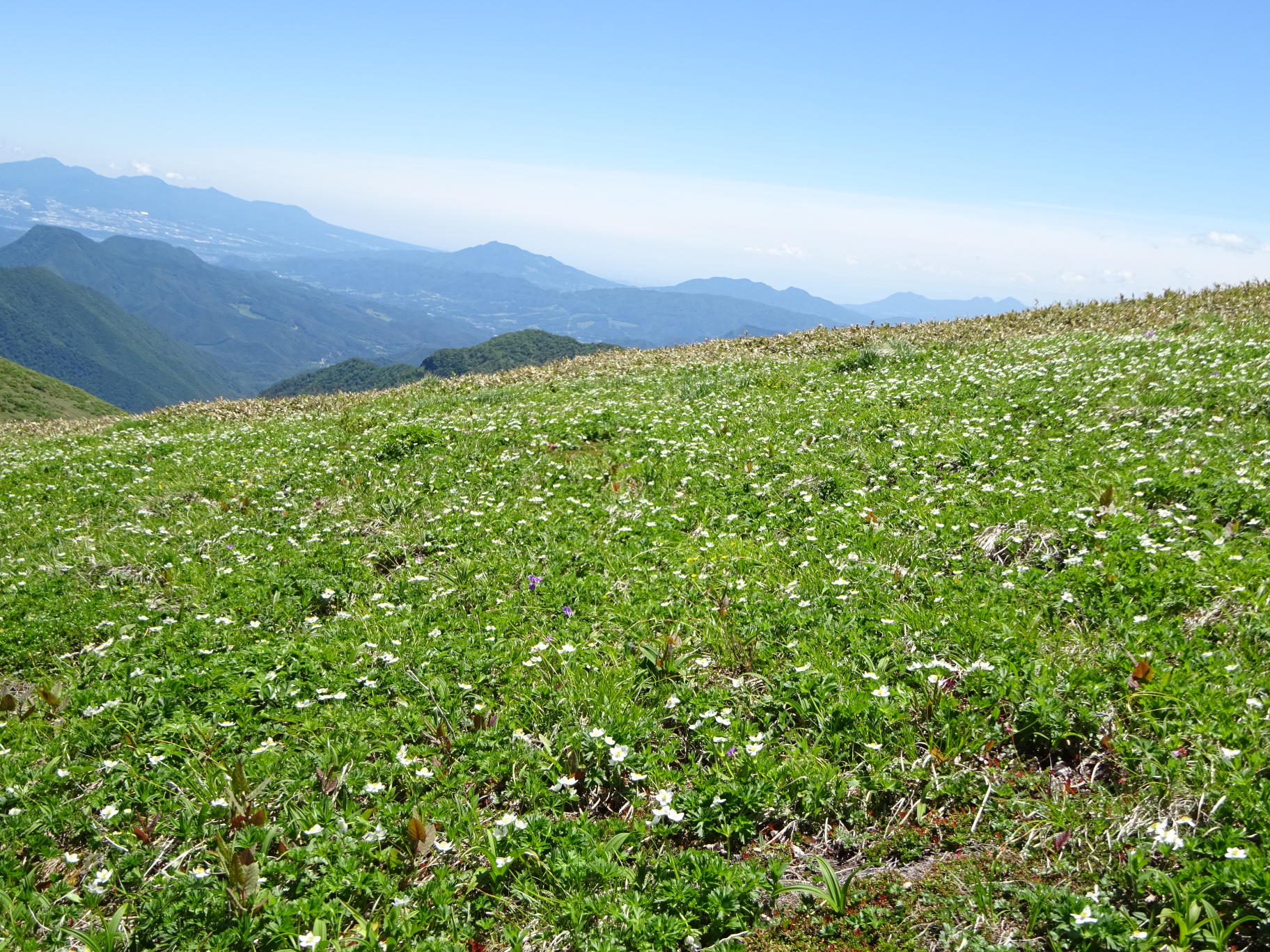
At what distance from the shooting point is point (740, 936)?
375 centimetres

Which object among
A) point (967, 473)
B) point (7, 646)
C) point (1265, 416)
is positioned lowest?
point (7, 646)

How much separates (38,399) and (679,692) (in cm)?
10883

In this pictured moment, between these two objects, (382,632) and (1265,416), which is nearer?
(382,632)

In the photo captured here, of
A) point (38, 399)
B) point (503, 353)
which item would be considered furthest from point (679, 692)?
point (503, 353)

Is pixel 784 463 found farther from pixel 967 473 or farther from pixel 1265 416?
pixel 1265 416

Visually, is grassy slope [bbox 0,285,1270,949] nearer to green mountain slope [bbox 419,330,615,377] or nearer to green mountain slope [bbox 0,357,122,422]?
green mountain slope [bbox 0,357,122,422]

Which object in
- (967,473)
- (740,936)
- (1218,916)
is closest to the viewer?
(1218,916)

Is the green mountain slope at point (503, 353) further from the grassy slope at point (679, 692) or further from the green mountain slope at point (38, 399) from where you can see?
the grassy slope at point (679, 692)

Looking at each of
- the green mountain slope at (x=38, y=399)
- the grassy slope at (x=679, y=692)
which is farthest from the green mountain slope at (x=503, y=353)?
the grassy slope at (x=679, y=692)

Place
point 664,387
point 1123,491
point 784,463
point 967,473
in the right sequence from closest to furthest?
point 1123,491, point 967,473, point 784,463, point 664,387

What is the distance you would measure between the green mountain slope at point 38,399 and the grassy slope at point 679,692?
274 ft

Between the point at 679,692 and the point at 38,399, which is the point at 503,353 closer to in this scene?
the point at 38,399

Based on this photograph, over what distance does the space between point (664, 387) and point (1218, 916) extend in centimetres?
1715

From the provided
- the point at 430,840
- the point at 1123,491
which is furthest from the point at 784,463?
the point at 430,840
